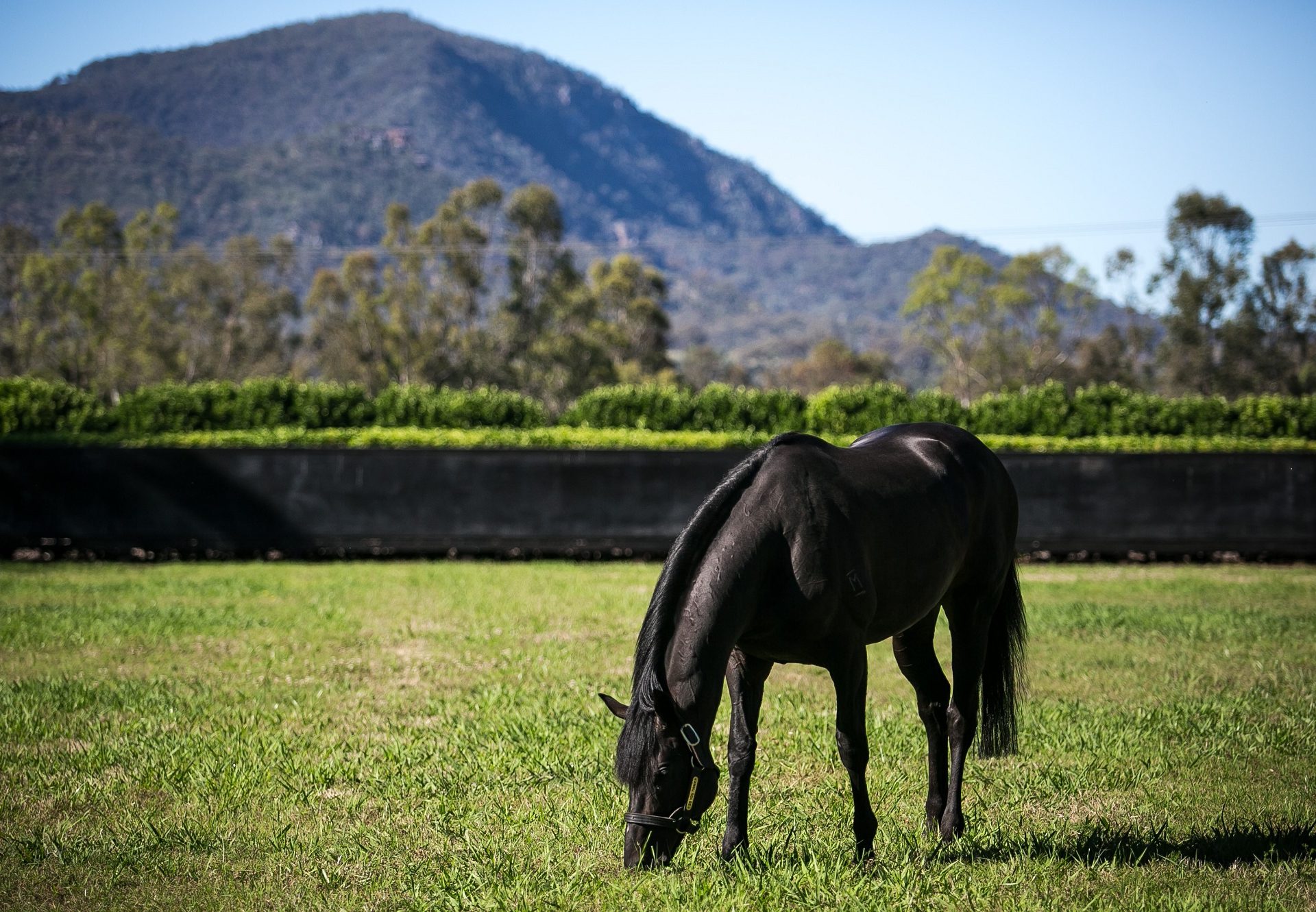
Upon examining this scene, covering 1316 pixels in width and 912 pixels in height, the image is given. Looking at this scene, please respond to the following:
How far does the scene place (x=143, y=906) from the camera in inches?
150

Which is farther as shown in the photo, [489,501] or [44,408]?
[44,408]

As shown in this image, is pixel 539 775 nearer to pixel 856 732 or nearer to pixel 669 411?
pixel 856 732

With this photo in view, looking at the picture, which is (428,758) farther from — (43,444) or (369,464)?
(43,444)

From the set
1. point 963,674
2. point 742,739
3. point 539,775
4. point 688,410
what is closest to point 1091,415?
point 688,410

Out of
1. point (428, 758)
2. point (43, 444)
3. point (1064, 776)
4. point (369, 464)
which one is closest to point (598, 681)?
point (428, 758)

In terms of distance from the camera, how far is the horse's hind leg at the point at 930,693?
4586mm

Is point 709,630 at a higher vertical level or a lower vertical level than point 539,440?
lower

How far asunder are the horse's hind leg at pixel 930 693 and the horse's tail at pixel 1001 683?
371 mm

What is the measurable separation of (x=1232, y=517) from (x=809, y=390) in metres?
80.9

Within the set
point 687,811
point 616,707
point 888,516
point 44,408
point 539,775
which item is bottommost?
point 539,775

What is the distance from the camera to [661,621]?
3.70 meters

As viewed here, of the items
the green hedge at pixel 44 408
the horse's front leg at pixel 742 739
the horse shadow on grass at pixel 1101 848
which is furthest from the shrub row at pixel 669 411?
the horse's front leg at pixel 742 739

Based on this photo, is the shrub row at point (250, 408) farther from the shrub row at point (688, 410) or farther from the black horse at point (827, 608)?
the black horse at point (827, 608)

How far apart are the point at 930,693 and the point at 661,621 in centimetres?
163
